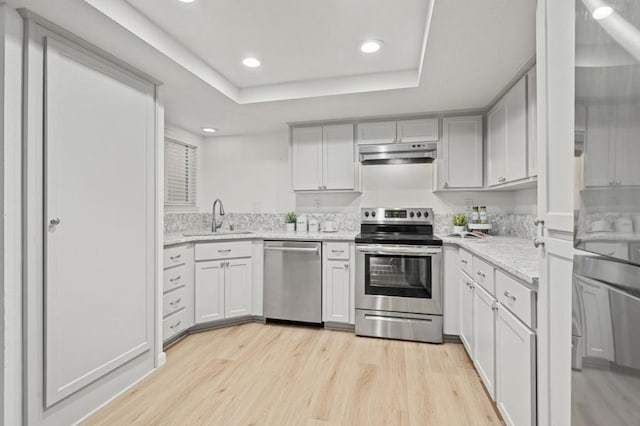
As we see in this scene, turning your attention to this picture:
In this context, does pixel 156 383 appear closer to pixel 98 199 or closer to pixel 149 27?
pixel 98 199

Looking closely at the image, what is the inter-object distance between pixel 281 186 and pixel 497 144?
2.46m

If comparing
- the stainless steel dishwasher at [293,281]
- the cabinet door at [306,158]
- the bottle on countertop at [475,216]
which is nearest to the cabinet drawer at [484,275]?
the bottle on countertop at [475,216]

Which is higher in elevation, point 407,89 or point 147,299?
point 407,89

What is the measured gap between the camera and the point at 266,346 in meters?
2.65

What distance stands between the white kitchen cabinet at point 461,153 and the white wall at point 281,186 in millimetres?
240

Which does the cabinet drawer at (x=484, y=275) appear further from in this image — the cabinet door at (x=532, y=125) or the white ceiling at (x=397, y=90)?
the white ceiling at (x=397, y=90)

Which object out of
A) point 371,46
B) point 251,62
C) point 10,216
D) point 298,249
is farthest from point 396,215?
point 10,216

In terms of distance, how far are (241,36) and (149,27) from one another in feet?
1.86

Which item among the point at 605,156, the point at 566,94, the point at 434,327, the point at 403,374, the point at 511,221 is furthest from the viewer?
the point at 511,221

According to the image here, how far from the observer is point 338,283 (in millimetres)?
3010

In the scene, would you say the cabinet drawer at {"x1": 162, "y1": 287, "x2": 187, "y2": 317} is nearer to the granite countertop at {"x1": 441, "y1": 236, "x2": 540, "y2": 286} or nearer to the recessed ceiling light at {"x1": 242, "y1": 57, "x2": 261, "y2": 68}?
the recessed ceiling light at {"x1": 242, "y1": 57, "x2": 261, "y2": 68}

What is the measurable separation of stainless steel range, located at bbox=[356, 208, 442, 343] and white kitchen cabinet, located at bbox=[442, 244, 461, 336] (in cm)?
5

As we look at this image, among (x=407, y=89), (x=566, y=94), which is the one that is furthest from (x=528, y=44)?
(x=566, y=94)

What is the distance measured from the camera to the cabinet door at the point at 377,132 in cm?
325
